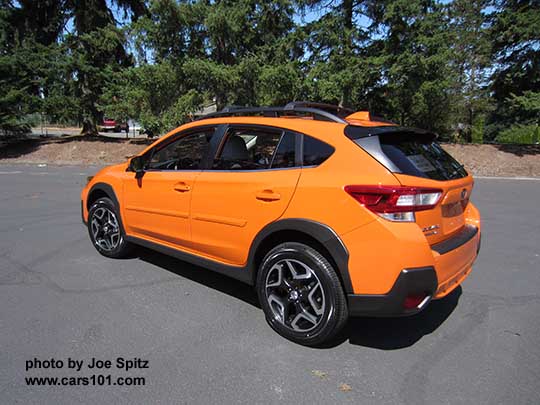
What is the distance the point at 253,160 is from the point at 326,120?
718 millimetres

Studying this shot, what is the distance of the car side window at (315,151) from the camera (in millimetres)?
2934

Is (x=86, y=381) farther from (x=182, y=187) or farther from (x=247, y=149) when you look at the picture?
(x=247, y=149)

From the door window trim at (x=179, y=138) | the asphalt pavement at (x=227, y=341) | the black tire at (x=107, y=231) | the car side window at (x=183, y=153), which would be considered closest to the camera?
the asphalt pavement at (x=227, y=341)

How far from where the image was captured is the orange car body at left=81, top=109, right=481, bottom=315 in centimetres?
259

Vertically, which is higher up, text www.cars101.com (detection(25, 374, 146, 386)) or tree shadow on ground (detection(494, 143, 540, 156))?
tree shadow on ground (detection(494, 143, 540, 156))

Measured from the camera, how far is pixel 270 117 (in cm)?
351

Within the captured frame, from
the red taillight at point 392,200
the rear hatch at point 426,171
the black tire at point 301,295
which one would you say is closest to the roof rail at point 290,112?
the rear hatch at point 426,171

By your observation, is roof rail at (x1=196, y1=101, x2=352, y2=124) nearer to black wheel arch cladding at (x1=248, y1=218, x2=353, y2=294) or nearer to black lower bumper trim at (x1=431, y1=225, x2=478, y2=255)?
black wheel arch cladding at (x1=248, y1=218, x2=353, y2=294)

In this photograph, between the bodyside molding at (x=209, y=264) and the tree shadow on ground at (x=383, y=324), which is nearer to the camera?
the tree shadow on ground at (x=383, y=324)

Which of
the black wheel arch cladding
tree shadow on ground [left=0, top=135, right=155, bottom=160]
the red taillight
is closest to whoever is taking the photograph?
the red taillight

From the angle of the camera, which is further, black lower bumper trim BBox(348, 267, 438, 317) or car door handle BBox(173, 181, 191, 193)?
car door handle BBox(173, 181, 191, 193)

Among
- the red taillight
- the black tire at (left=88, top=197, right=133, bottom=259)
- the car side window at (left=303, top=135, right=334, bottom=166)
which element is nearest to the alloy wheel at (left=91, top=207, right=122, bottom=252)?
the black tire at (left=88, top=197, right=133, bottom=259)

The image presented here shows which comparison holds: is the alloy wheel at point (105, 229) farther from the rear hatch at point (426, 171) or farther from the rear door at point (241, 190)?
the rear hatch at point (426, 171)

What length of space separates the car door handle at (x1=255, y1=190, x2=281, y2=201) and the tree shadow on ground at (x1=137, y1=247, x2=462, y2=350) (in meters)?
1.13
